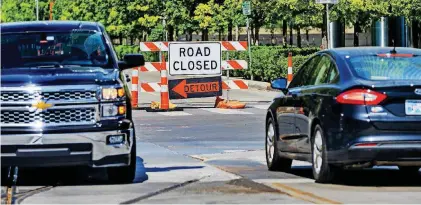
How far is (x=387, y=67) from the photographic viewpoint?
1247 centimetres

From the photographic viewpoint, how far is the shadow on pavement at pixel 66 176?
12.8 metres

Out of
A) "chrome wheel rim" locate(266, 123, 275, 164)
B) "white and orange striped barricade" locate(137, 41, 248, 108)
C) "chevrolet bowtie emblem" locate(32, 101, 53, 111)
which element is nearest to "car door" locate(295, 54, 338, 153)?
"chrome wheel rim" locate(266, 123, 275, 164)

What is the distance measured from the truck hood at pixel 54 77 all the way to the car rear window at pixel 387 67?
98.6 inches

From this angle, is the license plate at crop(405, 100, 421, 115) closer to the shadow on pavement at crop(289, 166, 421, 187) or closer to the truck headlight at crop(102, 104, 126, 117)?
the shadow on pavement at crop(289, 166, 421, 187)

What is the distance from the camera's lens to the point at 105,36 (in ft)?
44.8

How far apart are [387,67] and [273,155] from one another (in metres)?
2.20

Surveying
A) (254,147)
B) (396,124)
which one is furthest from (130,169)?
(254,147)

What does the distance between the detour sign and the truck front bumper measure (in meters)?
14.7

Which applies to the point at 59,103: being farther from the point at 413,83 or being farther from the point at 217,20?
the point at 217,20

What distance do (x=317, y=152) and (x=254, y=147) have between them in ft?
17.7

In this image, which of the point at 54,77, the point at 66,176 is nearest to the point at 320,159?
the point at 54,77

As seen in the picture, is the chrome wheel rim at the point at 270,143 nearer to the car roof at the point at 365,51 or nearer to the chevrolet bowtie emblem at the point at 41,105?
the car roof at the point at 365,51

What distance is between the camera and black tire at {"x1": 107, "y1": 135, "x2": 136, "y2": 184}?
12.6 m

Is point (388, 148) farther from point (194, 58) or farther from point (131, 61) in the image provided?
point (194, 58)
